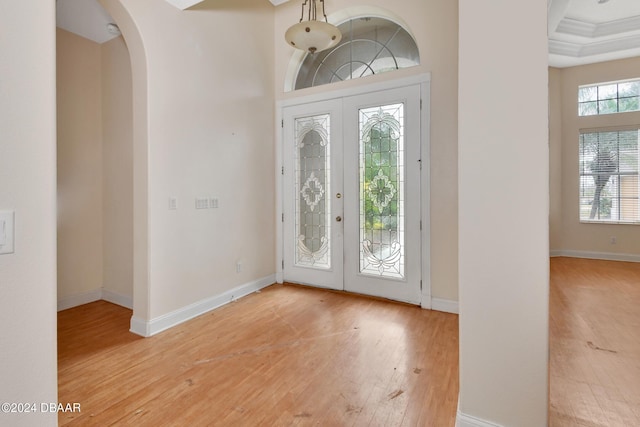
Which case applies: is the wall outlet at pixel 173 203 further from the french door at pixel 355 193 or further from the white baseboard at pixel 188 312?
the french door at pixel 355 193

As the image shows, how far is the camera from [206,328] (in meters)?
2.78

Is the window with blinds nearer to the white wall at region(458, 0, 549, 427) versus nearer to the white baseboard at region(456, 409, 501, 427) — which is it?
the white wall at region(458, 0, 549, 427)

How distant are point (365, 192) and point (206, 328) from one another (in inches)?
84.0

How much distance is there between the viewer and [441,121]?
122 inches

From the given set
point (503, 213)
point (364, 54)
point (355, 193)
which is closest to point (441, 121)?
point (355, 193)

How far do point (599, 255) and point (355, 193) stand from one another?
5.03 metres

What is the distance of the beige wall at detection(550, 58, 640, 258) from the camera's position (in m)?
5.29

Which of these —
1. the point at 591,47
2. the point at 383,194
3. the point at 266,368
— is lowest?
the point at 266,368

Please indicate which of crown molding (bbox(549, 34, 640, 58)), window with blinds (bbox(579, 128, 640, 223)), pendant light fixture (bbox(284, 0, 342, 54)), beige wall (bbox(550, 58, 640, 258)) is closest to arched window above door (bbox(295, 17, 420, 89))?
pendant light fixture (bbox(284, 0, 342, 54))

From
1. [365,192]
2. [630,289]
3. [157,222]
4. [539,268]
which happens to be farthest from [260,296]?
[630,289]

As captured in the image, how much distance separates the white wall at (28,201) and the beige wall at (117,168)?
2689mm

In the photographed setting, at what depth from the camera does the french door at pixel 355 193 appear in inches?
129

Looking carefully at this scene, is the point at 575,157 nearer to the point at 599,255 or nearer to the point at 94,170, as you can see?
the point at 599,255

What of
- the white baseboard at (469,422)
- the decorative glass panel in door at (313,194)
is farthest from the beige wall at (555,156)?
the white baseboard at (469,422)
